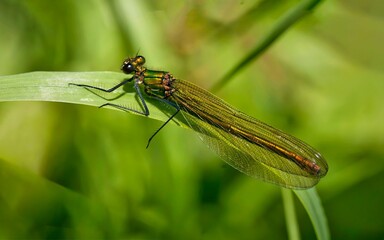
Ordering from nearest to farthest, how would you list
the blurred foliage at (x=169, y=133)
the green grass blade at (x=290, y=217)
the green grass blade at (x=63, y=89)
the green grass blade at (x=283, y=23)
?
1. the green grass blade at (x=63, y=89)
2. the green grass blade at (x=283, y=23)
3. the green grass blade at (x=290, y=217)
4. the blurred foliage at (x=169, y=133)

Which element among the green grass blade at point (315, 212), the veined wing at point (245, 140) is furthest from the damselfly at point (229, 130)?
the green grass blade at point (315, 212)

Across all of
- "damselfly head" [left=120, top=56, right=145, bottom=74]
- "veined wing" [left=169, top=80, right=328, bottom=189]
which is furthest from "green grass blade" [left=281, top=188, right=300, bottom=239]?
"damselfly head" [left=120, top=56, right=145, bottom=74]

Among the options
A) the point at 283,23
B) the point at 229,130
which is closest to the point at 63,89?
the point at 229,130

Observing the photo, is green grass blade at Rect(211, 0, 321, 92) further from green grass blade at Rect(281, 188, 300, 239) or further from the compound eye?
green grass blade at Rect(281, 188, 300, 239)

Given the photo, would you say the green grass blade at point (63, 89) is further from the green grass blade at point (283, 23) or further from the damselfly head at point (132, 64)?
the green grass blade at point (283, 23)

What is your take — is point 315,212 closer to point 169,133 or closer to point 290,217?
point 290,217
